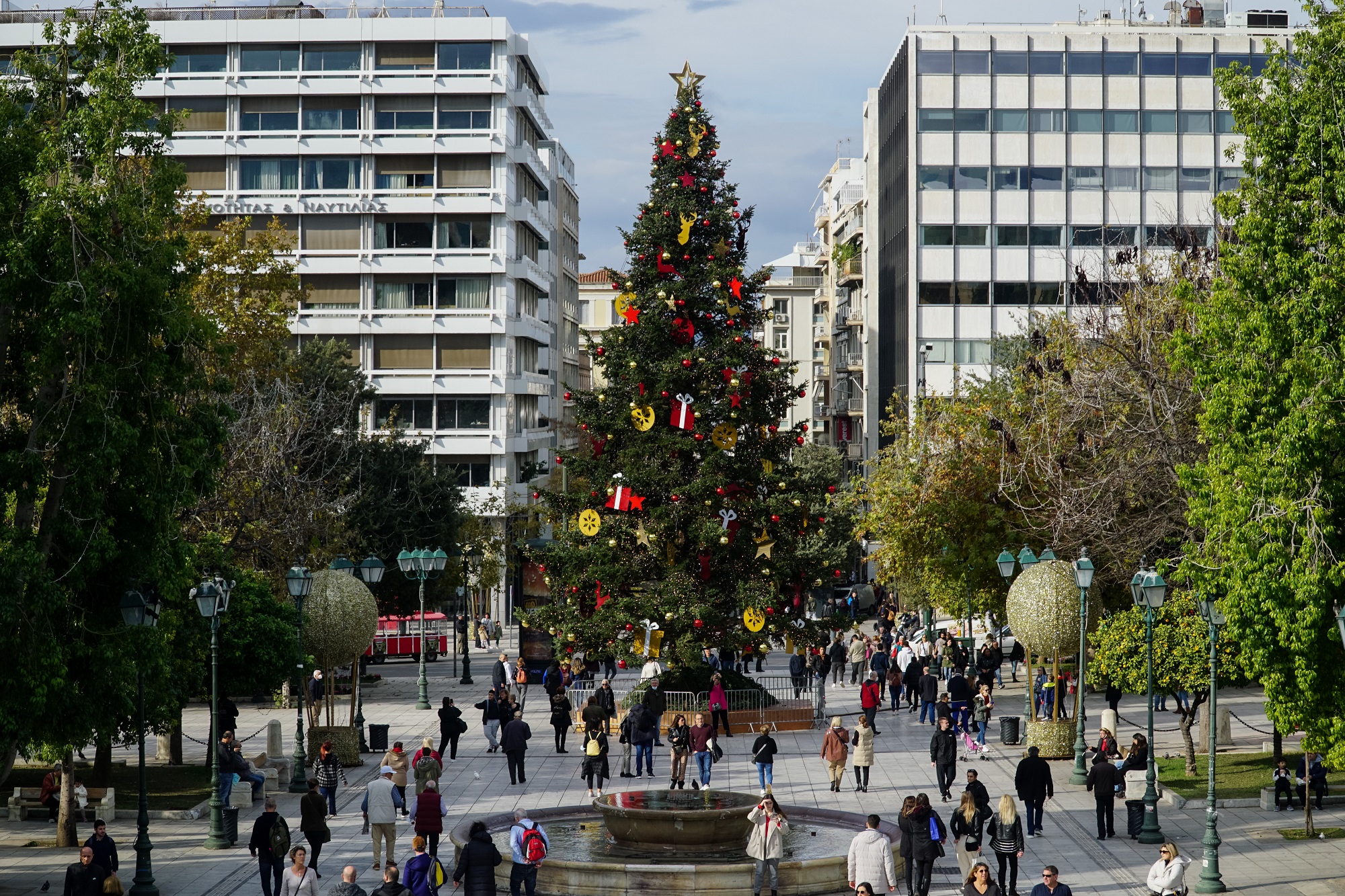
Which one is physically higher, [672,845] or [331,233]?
[331,233]

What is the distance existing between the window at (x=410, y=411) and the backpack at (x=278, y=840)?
1964 inches

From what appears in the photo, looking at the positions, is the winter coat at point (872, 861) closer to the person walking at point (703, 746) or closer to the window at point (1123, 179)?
the person walking at point (703, 746)

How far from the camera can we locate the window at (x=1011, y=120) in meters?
72.2

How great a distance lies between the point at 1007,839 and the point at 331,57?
57.8 meters

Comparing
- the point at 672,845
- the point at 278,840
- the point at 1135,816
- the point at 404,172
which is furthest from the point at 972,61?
the point at 278,840

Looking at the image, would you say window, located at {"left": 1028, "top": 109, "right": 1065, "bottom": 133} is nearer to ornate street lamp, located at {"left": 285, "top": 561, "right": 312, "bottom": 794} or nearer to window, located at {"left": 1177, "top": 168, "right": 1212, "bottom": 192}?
window, located at {"left": 1177, "top": 168, "right": 1212, "bottom": 192}

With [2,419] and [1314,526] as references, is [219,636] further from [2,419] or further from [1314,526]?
[1314,526]

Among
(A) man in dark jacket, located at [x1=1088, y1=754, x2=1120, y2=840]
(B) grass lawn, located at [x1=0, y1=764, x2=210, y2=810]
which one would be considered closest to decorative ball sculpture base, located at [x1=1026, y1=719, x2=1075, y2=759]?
(A) man in dark jacket, located at [x1=1088, y1=754, x2=1120, y2=840]

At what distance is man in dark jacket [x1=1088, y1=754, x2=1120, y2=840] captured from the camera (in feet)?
71.4

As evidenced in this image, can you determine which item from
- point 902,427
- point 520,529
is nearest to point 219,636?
point 902,427

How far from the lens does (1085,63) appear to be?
2830 inches

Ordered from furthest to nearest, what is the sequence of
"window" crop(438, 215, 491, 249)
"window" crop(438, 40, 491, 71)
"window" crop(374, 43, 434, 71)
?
"window" crop(438, 215, 491, 249) → "window" crop(438, 40, 491, 71) → "window" crop(374, 43, 434, 71)

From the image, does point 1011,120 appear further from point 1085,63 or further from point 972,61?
point 1085,63

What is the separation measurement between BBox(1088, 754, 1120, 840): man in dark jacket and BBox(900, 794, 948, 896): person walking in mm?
4455
